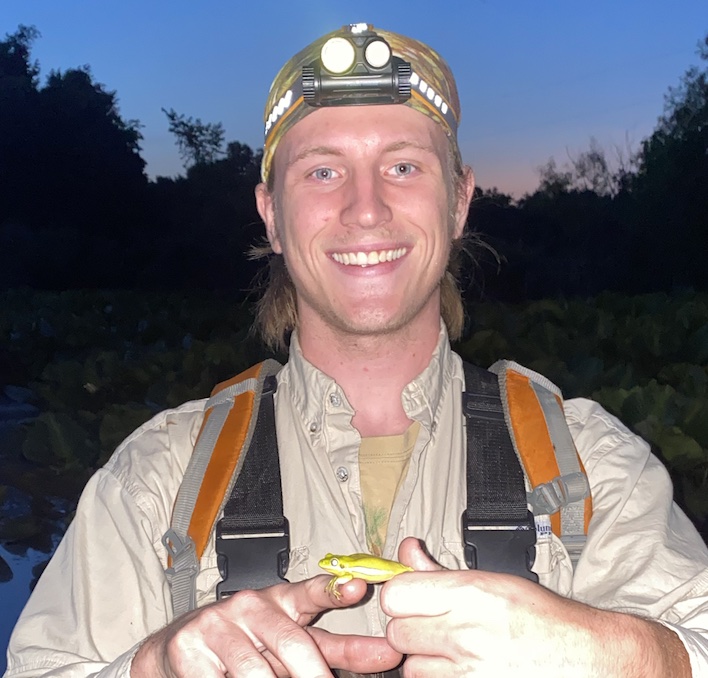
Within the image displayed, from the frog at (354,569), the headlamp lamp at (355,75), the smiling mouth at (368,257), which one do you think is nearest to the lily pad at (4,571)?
the smiling mouth at (368,257)

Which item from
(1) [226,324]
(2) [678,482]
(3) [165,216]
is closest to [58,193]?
(3) [165,216]

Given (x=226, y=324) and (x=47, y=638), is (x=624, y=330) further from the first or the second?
(x=47, y=638)

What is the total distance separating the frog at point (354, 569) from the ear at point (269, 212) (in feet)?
5.29

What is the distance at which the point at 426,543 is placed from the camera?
7.72 feet

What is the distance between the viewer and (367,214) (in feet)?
8.28

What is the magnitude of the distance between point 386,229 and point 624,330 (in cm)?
590

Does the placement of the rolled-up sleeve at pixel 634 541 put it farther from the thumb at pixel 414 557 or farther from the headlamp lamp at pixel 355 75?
the headlamp lamp at pixel 355 75

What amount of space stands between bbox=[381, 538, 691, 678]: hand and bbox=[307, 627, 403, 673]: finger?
23cm

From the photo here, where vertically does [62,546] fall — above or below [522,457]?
below

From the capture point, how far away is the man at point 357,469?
171 centimetres

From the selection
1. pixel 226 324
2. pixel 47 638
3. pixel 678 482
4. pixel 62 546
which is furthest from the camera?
pixel 226 324

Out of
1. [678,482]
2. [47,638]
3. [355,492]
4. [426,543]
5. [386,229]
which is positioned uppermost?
[386,229]

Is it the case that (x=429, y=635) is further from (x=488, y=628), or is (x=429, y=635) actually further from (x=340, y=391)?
(x=340, y=391)

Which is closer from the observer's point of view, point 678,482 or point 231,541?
point 231,541
